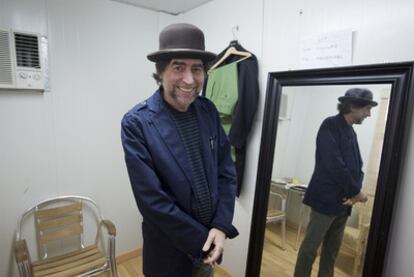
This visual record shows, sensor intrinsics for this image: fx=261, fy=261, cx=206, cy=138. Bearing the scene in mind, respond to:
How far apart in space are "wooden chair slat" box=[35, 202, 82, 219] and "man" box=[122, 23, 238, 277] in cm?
104

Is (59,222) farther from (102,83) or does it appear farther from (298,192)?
(298,192)

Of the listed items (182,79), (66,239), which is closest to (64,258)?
(66,239)

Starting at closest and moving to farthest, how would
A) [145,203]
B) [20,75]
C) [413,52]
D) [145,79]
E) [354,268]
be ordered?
[145,203] < [413,52] < [354,268] < [20,75] < [145,79]

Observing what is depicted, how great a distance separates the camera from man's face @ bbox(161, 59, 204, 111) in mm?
1023

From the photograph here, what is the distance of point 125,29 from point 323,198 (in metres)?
1.86

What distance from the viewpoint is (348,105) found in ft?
4.28

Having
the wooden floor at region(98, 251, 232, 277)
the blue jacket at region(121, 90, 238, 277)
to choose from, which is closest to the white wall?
the wooden floor at region(98, 251, 232, 277)

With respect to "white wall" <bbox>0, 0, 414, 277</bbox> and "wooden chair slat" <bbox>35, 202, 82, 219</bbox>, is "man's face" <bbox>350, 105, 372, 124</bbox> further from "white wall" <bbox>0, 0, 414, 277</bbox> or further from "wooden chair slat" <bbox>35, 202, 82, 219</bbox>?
"wooden chair slat" <bbox>35, 202, 82, 219</bbox>

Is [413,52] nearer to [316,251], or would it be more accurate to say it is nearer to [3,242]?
[316,251]

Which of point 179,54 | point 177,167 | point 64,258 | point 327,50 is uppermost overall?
point 327,50

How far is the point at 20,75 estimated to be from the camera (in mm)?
1647

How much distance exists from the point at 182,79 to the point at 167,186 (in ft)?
1.39

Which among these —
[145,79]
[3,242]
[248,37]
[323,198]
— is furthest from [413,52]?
[3,242]

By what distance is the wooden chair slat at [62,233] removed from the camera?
183cm
